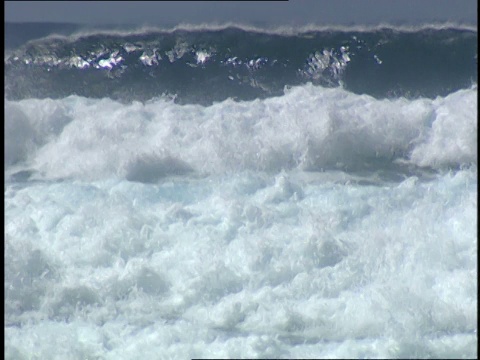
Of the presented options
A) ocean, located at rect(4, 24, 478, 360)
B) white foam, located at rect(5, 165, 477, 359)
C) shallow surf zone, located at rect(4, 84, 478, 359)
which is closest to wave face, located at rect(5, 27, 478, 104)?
ocean, located at rect(4, 24, 478, 360)

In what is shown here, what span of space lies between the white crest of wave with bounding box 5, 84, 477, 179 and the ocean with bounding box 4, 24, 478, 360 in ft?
0.08

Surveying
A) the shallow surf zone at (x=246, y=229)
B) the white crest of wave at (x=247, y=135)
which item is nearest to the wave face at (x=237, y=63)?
the white crest of wave at (x=247, y=135)

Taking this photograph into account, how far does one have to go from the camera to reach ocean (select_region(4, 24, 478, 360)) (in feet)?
18.1

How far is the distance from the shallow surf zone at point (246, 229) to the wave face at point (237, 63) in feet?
4.32

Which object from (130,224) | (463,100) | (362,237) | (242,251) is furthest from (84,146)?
(463,100)

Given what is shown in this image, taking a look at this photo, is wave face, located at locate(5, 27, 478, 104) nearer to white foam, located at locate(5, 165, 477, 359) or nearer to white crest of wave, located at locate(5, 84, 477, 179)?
white crest of wave, located at locate(5, 84, 477, 179)

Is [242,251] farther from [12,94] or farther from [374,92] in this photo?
[12,94]

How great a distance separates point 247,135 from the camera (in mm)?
8570

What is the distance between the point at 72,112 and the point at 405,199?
487 centimetres

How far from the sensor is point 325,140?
8.36 m

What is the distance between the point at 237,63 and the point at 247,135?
351 centimetres

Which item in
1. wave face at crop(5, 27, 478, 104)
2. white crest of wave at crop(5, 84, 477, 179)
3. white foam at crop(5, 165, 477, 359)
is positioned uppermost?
wave face at crop(5, 27, 478, 104)

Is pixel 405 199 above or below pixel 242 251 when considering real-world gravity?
above

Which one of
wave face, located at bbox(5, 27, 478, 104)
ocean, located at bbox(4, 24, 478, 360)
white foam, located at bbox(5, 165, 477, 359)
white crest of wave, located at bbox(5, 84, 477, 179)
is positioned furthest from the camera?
wave face, located at bbox(5, 27, 478, 104)
